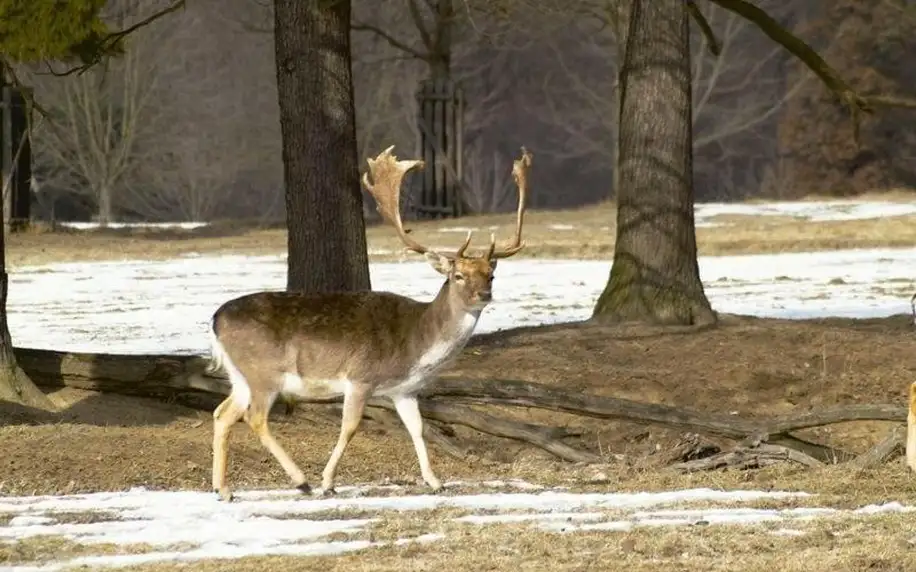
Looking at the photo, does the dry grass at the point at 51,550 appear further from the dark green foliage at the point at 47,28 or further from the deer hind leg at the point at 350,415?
the dark green foliage at the point at 47,28

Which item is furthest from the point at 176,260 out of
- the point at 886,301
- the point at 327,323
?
the point at 327,323

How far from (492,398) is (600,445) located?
833mm

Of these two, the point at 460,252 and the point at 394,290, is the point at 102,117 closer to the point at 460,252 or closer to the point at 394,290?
the point at 394,290

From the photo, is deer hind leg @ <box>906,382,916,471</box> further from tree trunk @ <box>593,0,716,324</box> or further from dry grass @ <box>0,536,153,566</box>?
tree trunk @ <box>593,0,716,324</box>

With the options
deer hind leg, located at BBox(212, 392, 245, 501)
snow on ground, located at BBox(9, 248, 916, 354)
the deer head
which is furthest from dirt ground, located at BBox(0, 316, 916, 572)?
snow on ground, located at BBox(9, 248, 916, 354)

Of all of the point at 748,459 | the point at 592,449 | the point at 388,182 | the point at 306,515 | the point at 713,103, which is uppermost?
the point at 713,103

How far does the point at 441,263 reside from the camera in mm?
10641

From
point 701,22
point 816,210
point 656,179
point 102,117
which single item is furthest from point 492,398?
point 102,117

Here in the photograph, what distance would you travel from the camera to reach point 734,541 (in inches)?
332

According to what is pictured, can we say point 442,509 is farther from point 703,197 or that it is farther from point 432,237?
point 703,197

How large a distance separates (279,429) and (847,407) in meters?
3.90

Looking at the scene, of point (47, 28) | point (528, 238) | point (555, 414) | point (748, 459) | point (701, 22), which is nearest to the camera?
point (748, 459)

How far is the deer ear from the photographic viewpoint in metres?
10.6

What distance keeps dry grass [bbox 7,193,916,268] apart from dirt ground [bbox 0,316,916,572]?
13.2 m
